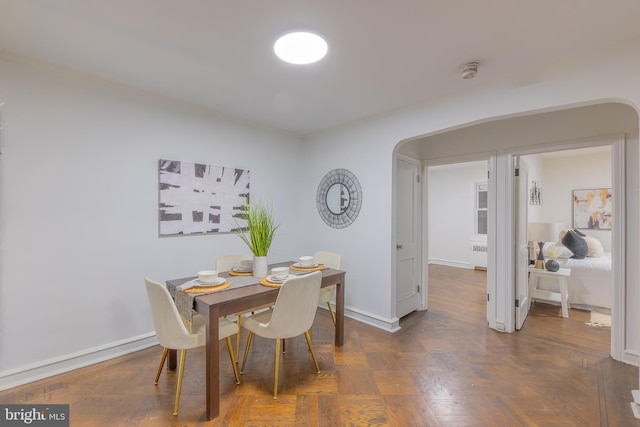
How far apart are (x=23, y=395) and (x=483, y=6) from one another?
3.75 meters

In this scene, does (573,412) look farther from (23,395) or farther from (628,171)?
(23,395)

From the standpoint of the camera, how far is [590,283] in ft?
11.9

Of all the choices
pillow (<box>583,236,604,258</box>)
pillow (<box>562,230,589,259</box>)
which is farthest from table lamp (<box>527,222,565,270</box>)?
pillow (<box>583,236,604,258</box>)

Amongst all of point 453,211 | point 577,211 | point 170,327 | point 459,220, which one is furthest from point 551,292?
point 170,327

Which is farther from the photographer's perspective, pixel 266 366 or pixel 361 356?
pixel 361 356

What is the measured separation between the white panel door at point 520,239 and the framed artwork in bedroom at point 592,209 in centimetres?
350

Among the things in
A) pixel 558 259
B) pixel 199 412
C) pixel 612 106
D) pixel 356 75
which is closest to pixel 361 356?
pixel 199 412

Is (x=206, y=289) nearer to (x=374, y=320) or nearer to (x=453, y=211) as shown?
(x=374, y=320)

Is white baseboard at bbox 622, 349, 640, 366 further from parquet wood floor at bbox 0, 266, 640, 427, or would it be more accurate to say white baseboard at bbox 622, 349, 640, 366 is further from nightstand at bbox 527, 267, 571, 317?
nightstand at bbox 527, 267, 571, 317

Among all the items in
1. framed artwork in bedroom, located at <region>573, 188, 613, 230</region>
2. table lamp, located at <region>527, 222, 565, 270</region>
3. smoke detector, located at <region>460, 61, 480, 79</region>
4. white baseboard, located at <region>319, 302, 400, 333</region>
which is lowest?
white baseboard, located at <region>319, 302, 400, 333</region>

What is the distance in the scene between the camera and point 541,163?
19.4 ft

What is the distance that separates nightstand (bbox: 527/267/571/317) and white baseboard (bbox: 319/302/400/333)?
1.90 m

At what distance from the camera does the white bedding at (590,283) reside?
355 centimetres

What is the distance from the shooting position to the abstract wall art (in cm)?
270
